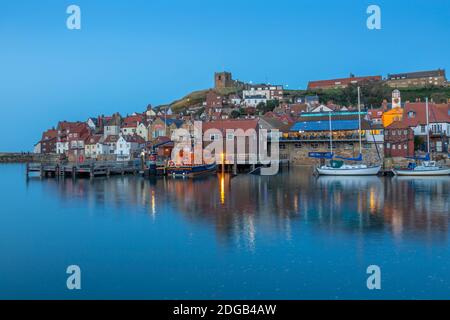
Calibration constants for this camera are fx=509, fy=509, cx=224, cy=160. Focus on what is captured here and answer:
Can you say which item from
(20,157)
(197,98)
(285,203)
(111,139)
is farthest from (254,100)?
(285,203)

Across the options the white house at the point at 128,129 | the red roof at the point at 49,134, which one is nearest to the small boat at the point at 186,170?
the white house at the point at 128,129

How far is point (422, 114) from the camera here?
2170 inches

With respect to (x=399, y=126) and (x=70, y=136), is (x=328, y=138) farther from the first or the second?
(x=70, y=136)

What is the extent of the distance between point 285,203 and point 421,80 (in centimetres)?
9874

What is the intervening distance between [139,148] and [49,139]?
30.0 m

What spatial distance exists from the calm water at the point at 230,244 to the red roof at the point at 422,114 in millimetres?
25738

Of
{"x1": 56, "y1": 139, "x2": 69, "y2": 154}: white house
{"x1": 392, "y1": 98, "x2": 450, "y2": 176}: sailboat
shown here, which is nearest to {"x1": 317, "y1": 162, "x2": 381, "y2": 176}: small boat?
{"x1": 392, "y1": 98, "x2": 450, "y2": 176}: sailboat

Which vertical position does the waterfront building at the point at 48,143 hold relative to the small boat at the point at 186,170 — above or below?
above

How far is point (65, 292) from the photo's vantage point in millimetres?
12500

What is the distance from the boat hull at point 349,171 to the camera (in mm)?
43188

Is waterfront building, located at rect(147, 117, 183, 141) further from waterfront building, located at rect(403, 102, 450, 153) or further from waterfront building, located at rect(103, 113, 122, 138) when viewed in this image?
waterfront building, located at rect(403, 102, 450, 153)

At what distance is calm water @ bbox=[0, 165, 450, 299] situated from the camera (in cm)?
1244

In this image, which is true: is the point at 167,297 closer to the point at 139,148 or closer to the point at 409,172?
the point at 409,172

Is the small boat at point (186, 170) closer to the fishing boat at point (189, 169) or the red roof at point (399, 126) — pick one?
the fishing boat at point (189, 169)
